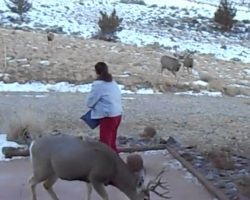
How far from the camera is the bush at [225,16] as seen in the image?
50.6 metres

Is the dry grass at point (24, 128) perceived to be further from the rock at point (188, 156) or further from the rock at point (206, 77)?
the rock at point (206, 77)

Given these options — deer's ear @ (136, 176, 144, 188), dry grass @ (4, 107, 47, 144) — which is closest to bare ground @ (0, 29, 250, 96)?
dry grass @ (4, 107, 47, 144)

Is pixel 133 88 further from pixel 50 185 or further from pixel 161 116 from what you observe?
pixel 50 185

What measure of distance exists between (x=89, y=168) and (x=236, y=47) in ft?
126

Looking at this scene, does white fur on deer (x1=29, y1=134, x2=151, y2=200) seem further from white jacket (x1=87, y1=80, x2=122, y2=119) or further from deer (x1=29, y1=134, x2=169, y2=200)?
white jacket (x1=87, y1=80, x2=122, y2=119)

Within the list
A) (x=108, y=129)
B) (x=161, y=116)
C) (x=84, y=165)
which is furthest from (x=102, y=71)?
(x=161, y=116)

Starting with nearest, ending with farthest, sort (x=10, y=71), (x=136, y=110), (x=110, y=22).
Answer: (x=136, y=110) < (x=10, y=71) < (x=110, y=22)

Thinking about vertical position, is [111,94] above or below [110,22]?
above

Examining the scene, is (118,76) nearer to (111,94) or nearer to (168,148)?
(168,148)

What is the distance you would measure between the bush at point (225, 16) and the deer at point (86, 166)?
142 feet

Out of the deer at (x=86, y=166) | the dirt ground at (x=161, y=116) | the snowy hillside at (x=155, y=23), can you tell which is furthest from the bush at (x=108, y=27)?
the deer at (x=86, y=166)

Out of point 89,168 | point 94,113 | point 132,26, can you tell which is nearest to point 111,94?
point 94,113

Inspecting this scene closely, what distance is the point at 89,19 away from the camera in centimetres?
5006

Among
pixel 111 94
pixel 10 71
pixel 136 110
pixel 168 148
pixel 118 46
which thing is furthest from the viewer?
pixel 118 46
